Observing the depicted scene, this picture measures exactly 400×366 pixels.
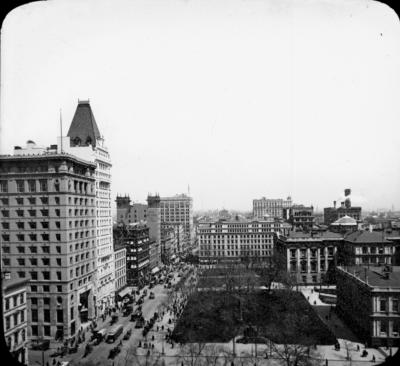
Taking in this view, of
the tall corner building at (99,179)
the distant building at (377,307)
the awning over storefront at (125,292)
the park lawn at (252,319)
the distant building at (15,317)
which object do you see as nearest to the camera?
the distant building at (15,317)

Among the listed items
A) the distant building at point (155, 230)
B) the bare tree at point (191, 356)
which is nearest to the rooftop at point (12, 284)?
the bare tree at point (191, 356)

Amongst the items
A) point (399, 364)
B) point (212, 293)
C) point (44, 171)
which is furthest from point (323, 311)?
point (399, 364)

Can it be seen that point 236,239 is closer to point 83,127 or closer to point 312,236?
point 312,236

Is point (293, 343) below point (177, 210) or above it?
below

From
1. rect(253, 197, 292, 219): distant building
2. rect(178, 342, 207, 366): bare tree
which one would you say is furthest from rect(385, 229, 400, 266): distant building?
rect(253, 197, 292, 219): distant building

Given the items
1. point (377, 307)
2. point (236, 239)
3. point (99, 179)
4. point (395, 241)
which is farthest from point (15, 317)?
point (236, 239)

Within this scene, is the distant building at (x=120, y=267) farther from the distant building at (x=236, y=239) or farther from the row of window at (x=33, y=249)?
the distant building at (x=236, y=239)
